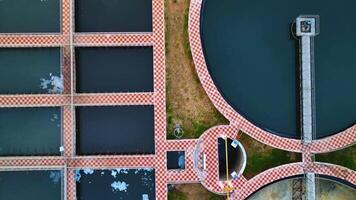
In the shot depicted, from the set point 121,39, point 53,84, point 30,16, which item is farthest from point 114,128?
point 30,16

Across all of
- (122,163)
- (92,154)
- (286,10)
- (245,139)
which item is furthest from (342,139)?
(92,154)

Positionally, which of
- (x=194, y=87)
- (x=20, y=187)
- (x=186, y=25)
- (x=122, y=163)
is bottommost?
(x=20, y=187)

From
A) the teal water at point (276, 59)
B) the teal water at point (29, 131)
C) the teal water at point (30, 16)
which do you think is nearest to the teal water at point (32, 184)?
the teal water at point (29, 131)

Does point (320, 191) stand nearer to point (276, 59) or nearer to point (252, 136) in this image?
point (252, 136)

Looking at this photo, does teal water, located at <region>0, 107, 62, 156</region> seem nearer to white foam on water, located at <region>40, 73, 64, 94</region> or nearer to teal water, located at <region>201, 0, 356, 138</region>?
white foam on water, located at <region>40, 73, 64, 94</region>

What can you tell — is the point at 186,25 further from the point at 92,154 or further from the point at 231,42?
the point at 92,154

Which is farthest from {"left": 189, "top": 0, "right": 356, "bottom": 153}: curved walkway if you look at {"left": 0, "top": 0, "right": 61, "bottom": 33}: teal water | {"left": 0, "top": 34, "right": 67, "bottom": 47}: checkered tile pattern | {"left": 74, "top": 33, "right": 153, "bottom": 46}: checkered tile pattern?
{"left": 0, "top": 0, "right": 61, "bottom": 33}: teal water
